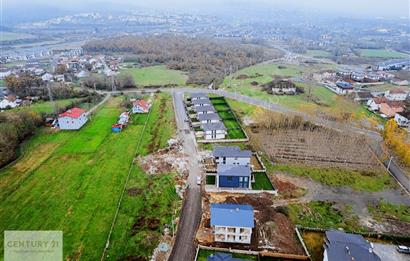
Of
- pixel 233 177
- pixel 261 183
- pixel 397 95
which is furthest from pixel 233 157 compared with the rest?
pixel 397 95

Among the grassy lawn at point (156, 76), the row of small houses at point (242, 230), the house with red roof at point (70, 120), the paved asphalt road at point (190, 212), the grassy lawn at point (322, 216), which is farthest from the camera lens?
the grassy lawn at point (156, 76)

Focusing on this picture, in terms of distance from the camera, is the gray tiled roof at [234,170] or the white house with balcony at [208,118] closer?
the gray tiled roof at [234,170]

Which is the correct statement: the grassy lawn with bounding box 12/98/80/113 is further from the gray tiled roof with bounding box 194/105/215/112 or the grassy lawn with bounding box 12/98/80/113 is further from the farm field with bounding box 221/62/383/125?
the farm field with bounding box 221/62/383/125

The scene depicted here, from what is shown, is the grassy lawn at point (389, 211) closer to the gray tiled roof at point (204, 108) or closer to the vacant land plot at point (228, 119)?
the vacant land plot at point (228, 119)

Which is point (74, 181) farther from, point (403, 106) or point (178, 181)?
point (403, 106)

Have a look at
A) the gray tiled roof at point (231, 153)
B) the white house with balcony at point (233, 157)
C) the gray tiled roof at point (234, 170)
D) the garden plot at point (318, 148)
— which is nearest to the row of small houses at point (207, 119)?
the garden plot at point (318, 148)

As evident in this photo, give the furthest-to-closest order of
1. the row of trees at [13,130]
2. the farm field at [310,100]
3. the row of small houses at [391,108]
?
1. the farm field at [310,100]
2. the row of small houses at [391,108]
3. the row of trees at [13,130]
